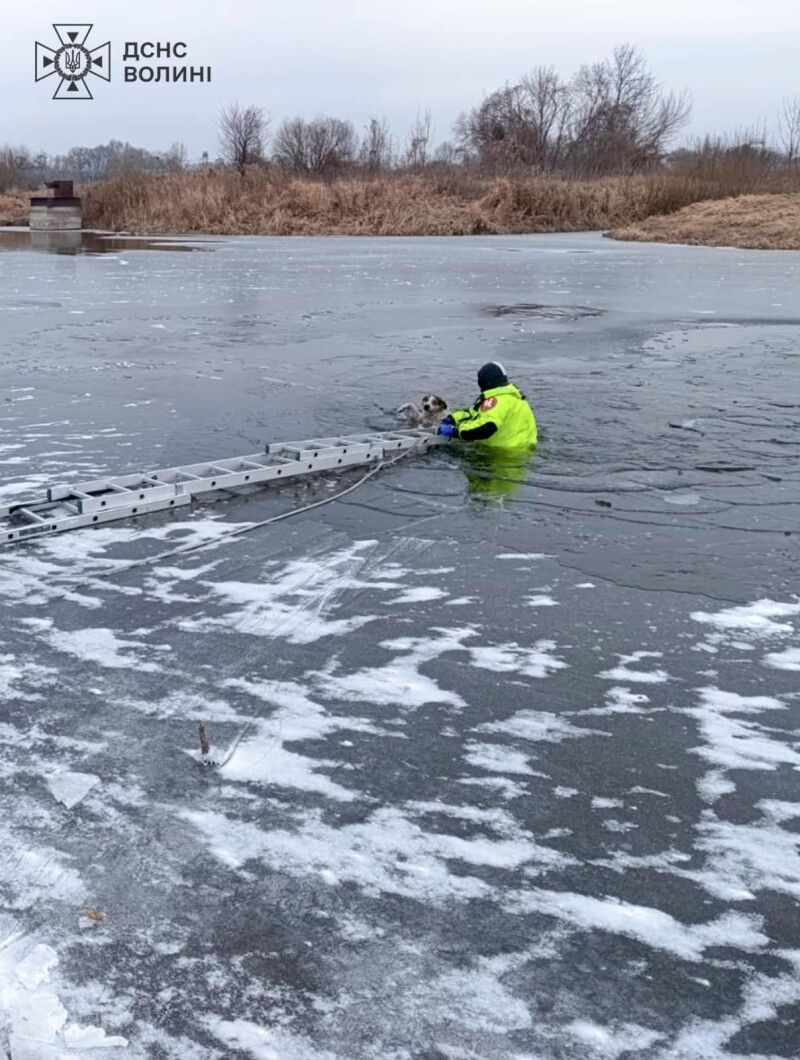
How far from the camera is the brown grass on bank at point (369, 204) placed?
36.2m

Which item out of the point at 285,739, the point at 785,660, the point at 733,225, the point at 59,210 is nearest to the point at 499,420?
the point at 785,660

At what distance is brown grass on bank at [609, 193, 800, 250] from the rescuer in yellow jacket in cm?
2561

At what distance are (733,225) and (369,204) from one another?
40.5ft

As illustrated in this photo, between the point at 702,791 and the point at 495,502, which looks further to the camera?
the point at 495,502

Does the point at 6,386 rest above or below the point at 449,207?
below

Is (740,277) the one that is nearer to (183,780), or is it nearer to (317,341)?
(317,341)

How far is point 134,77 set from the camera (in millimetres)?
36125

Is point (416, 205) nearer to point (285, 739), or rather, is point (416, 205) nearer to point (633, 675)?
point (633, 675)

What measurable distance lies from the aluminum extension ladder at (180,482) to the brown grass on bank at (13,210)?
41.5 m

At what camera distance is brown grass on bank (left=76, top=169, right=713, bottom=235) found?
119 ft

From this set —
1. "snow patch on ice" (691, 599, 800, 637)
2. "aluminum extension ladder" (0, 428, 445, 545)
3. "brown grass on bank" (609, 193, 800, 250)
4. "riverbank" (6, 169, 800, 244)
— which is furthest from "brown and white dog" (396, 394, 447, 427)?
"riverbank" (6, 169, 800, 244)

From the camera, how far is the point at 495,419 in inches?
293

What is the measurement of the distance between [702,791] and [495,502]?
3.33 meters

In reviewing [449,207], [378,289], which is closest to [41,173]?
[449,207]
